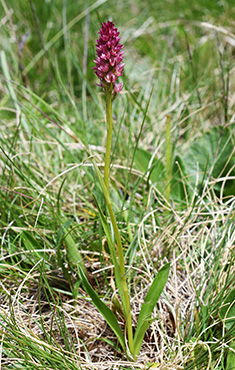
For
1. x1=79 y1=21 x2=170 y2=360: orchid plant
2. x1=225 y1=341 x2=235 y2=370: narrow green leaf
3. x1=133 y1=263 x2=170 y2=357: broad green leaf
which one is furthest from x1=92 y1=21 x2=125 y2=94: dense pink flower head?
x1=225 y1=341 x2=235 y2=370: narrow green leaf

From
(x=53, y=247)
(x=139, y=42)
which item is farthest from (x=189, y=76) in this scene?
(x=53, y=247)

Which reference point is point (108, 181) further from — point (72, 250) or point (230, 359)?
point (230, 359)

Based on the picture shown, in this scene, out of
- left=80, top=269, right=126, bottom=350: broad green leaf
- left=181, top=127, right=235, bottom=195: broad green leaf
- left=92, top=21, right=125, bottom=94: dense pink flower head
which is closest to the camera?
left=92, top=21, right=125, bottom=94: dense pink flower head

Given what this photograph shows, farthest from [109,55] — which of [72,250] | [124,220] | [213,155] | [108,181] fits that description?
[213,155]

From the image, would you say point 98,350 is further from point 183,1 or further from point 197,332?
point 183,1

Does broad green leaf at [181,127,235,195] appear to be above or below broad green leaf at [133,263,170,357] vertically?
above

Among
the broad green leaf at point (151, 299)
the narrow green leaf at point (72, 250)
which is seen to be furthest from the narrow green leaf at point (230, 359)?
the narrow green leaf at point (72, 250)

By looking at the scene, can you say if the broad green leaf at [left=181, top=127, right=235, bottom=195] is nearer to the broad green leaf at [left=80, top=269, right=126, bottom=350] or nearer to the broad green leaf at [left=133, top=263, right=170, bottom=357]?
the broad green leaf at [left=133, top=263, right=170, bottom=357]
